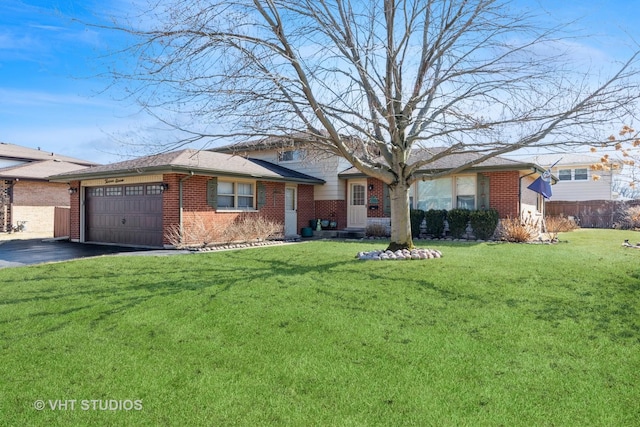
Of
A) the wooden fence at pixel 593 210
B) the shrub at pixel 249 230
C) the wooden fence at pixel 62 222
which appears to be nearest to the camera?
the shrub at pixel 249 230

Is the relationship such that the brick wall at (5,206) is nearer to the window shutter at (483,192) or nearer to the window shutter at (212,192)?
the window shutter at (212,192)

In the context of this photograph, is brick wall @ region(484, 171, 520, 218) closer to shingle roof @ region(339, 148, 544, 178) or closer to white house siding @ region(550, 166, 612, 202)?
shingle roof @ region(339, 148, 544, 178)

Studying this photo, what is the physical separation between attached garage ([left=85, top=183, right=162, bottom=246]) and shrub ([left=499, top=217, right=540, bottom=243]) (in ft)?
38.7

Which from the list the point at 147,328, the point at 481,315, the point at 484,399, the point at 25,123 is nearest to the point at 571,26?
the point at 481,315

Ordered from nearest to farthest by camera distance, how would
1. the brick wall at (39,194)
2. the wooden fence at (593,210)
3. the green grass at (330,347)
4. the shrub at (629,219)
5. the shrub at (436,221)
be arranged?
the green grass at (330,347)
the shrub at (436,221)
the brick wall at (39,194)
the shrub at (629,219)
the wooden fence at (593,210)

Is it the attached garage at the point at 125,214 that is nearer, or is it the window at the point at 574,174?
the attached garage at the point at 125,214

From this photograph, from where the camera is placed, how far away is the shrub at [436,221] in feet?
55.2

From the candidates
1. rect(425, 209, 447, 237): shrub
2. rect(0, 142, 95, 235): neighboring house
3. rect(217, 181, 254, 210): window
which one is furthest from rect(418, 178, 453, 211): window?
rect(0, 142, 95, 235): neighboring house

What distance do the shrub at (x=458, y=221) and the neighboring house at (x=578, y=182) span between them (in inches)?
631

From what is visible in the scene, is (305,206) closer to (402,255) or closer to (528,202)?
(528,202)

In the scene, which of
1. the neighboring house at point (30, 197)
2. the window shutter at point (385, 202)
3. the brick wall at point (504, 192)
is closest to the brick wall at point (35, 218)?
the neighboring house at point (30, 197)

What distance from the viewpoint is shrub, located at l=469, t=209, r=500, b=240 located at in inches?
614

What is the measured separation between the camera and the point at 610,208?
26.5 metres

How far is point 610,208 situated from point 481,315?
25.9 metres
